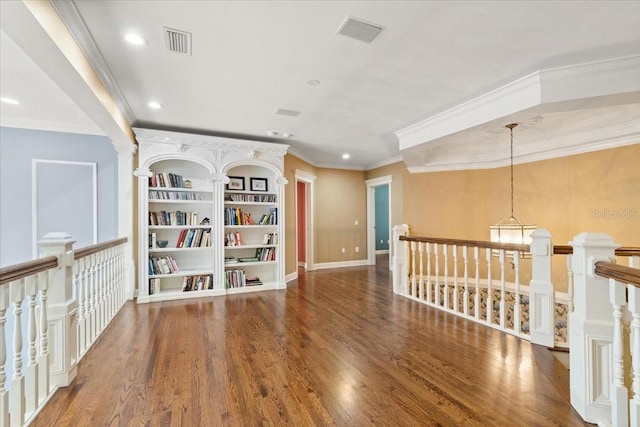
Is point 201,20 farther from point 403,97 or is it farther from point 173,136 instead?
point 173,136

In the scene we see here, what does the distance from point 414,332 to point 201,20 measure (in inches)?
128

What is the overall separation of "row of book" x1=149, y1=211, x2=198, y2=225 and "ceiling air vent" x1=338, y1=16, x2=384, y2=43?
11.4 ft

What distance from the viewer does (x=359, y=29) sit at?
2076 mm

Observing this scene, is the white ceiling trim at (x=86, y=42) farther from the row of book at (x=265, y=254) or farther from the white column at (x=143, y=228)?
the row of book at (x=265, y=254)

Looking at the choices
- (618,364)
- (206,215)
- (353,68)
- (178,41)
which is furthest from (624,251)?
(206,215)

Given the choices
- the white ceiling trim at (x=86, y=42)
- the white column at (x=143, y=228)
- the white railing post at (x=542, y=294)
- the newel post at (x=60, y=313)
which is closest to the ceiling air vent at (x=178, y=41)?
the white ceiling trim at (x=86, y=42)

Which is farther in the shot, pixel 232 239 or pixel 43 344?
pixel 232 239

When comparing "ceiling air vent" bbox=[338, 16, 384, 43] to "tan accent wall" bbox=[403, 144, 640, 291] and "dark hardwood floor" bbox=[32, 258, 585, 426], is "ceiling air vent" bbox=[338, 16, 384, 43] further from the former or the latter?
"tan accent wall" bbox=[403, 144, 640, 291]

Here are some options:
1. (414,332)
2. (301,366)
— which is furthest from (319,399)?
(414,332)

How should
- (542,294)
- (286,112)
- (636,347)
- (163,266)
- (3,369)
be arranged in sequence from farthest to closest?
(163,266) < (286,112) < (542,294) < (3,369) < (636,347)

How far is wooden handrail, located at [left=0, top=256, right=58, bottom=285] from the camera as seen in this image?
4.74ft

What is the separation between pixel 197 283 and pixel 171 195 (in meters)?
1.40

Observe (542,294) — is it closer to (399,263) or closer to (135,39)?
(399,263)

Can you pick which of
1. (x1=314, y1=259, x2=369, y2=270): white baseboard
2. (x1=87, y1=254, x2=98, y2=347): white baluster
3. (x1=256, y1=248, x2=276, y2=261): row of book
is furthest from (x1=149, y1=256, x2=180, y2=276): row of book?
(x1=314, y1=259, x2=369, y2=270): white baseboard
